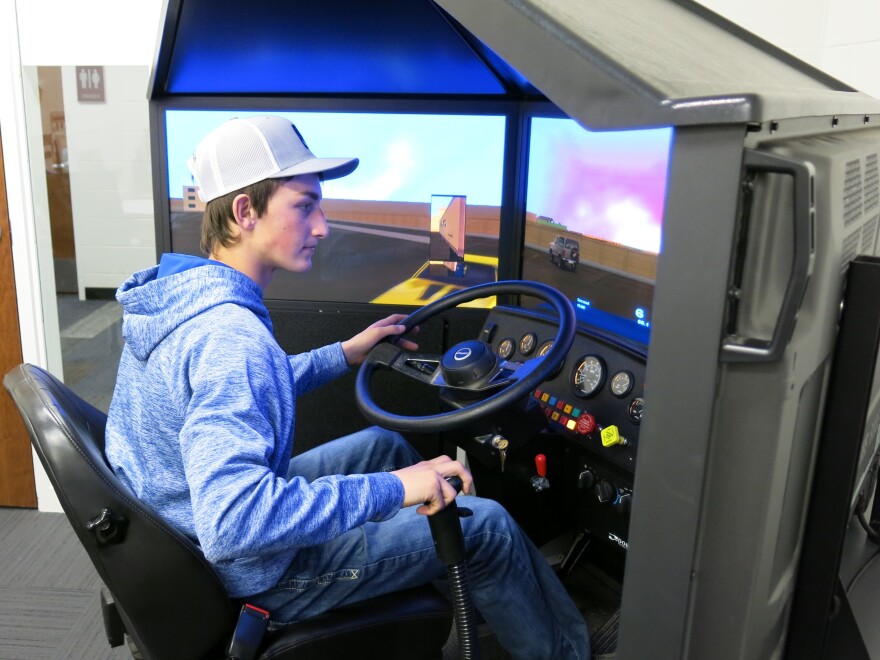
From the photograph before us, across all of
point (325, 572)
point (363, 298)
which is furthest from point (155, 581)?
point (363, 298)

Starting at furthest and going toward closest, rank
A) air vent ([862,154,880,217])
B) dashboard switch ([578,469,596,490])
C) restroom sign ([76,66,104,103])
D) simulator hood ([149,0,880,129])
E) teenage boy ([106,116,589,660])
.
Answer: restroom sign ([76,66,104,103])
dashboard switch ([578,469,596,490])
teenage boy ([106,116,589,660])
air vent ([862,154,880,217])
simulator hood ([149,0,880,129])

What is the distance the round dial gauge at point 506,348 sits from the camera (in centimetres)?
181

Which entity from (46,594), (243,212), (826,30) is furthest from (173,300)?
(826,30)

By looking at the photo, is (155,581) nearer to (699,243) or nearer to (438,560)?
(438,560)

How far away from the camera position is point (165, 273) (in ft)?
4.32

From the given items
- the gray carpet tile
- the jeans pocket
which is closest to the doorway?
the gray carpet tile

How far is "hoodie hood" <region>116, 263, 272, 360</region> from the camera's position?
1229 millimetres

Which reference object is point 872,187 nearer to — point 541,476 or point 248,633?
point 541,476

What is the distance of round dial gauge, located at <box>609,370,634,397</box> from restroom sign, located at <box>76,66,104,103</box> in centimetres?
208

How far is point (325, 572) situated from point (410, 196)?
3.96ft

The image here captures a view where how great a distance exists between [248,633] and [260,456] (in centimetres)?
30

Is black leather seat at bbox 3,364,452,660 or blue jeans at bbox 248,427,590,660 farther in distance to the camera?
blue jeans at bbox 248,427,590,660

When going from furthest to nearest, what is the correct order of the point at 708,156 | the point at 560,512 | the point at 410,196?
the point at 410,196 < the point at 560,512 < the point at 708,156

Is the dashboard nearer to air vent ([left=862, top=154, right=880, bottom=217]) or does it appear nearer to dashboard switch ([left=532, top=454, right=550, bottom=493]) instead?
dashboard switch ([left=532, top=454, right=550, bottom=493])
